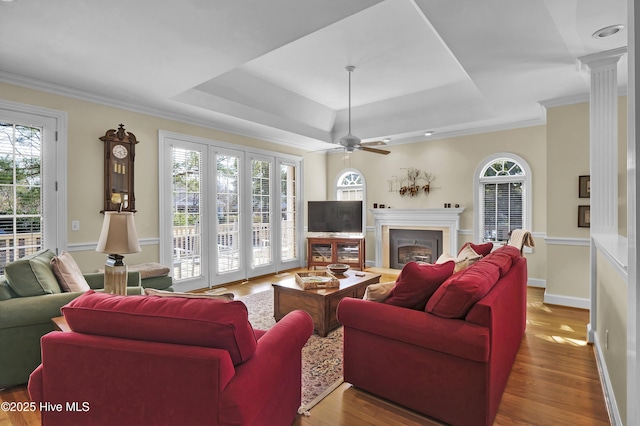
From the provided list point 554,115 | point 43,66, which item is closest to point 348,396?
point 43,66

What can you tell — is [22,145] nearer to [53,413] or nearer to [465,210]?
[53,413]

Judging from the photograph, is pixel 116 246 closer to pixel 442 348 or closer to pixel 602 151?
pixel 442 348

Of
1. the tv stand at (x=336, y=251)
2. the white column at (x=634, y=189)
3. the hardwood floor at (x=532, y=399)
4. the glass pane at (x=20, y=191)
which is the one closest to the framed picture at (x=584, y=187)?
the hardwood floor at (x=532, y=399)

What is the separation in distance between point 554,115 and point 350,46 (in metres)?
2.84

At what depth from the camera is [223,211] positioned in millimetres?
5617

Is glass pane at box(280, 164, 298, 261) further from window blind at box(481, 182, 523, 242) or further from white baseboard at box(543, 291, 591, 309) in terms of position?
white baseboard at box(543, 291, 591, 309)

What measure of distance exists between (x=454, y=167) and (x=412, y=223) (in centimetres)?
128

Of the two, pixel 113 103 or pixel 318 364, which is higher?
pixel 113 103

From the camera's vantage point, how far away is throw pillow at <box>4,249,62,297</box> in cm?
238

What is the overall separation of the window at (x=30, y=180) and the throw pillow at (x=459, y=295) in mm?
4072

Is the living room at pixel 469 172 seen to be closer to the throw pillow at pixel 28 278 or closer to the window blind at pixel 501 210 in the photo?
the window blind at pixel 501 210

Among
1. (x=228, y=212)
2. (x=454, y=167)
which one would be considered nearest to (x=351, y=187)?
(x=454, y=167)

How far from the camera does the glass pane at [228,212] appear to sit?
18.3 ft

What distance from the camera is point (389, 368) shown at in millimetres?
2207
